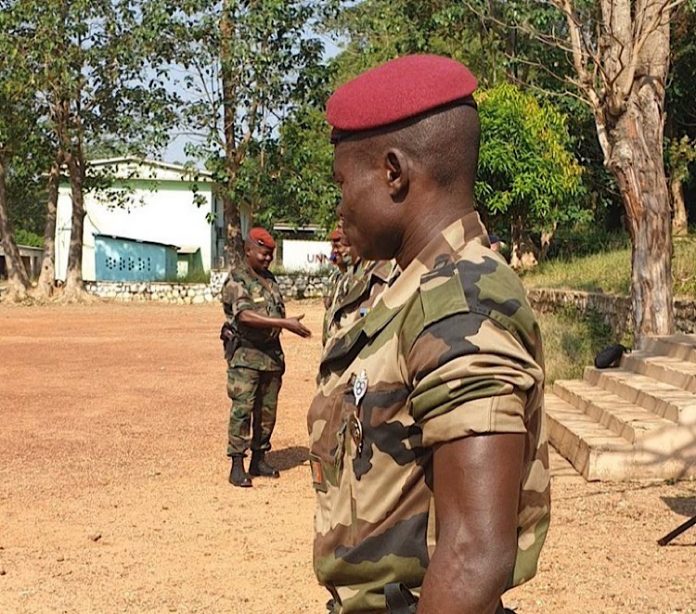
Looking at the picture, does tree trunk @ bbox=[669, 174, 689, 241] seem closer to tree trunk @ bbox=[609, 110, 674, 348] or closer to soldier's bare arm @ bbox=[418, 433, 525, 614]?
tree trunk @ bbox=[609, 110, 674, 348]

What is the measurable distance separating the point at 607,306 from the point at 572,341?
1.29 meters

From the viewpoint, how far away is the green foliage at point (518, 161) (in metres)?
24.8

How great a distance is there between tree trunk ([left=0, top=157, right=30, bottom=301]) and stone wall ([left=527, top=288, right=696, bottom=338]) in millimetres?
20304

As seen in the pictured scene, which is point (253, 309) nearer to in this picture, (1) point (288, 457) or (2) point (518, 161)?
(1) point (288, 457)

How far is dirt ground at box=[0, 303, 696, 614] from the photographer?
5.06 m

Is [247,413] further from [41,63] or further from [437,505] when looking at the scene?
[41,63]

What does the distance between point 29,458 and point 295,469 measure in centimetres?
222

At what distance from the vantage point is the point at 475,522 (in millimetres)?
1531

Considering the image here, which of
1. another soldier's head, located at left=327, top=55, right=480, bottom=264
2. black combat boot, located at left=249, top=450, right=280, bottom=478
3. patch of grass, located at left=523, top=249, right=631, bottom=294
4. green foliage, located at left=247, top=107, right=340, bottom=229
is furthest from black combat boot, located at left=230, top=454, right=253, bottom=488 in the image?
green foliage, located at left=247, top=107, right=340, bottom=229

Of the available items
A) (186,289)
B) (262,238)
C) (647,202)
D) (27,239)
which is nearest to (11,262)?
(186,289)

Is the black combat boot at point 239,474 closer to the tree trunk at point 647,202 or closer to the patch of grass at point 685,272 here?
the tree trunk at point 647,202

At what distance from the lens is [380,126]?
172 cm

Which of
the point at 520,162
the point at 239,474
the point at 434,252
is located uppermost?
the point at 520,162

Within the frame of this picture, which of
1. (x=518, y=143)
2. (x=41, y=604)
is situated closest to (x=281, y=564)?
(x=41, y=604)
